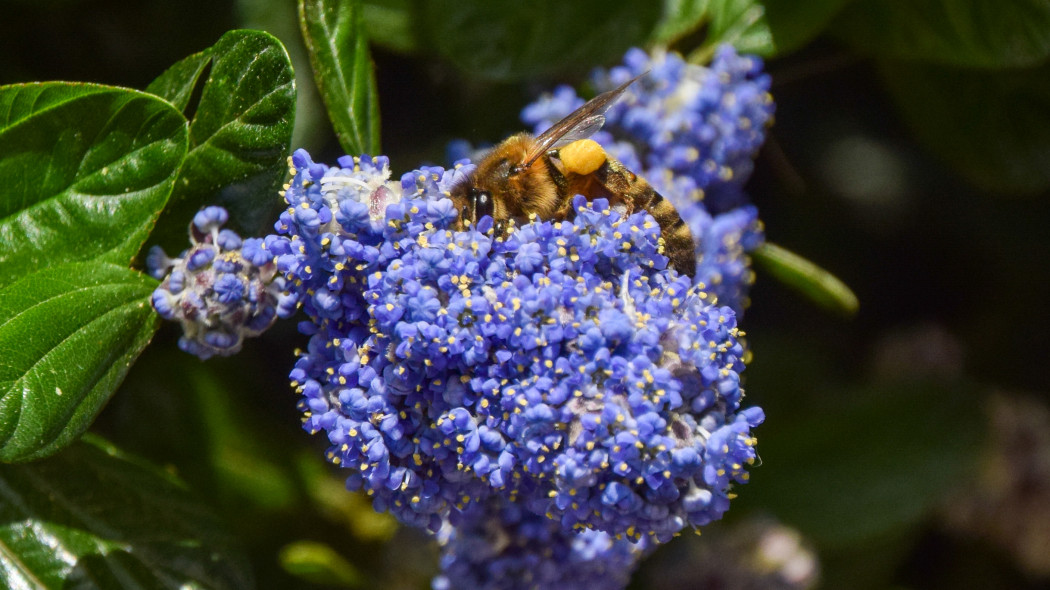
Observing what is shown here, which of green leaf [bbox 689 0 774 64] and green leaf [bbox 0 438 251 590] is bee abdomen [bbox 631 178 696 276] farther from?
green leaf [bbox 0 438 251 590]

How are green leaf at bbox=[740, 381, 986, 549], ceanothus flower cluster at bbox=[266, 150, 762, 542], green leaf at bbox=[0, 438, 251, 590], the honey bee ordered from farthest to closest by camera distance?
green leaf at bbox=[740, 381, 986, 549] → green leaf at bbox=[0, 438, 251, 590] → the honey bee → ceanothus flower cluster at bbox=[266, 150, 762, 542]

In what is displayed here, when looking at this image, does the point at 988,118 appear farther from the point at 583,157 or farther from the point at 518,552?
the point at 518,552

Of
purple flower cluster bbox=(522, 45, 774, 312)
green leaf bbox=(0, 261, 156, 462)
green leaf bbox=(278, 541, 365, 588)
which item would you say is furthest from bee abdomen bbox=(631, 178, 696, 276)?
green leaf bbox=(278, 541, 365, 588)

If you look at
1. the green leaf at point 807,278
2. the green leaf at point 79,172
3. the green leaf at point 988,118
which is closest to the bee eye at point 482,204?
the green leaf at point 79,172

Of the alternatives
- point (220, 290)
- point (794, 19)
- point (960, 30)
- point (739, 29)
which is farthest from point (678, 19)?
point (220, 290)

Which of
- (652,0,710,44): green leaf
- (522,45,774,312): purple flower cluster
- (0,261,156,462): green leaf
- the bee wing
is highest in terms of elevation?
(652,0,710,44): green leaf

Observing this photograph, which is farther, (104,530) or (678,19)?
(678,19)

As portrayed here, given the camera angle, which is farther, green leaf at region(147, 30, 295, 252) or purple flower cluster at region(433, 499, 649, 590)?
purple flower cluster at region(433, 499, 649, 590)

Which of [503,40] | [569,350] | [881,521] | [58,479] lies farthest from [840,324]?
[58,479]
